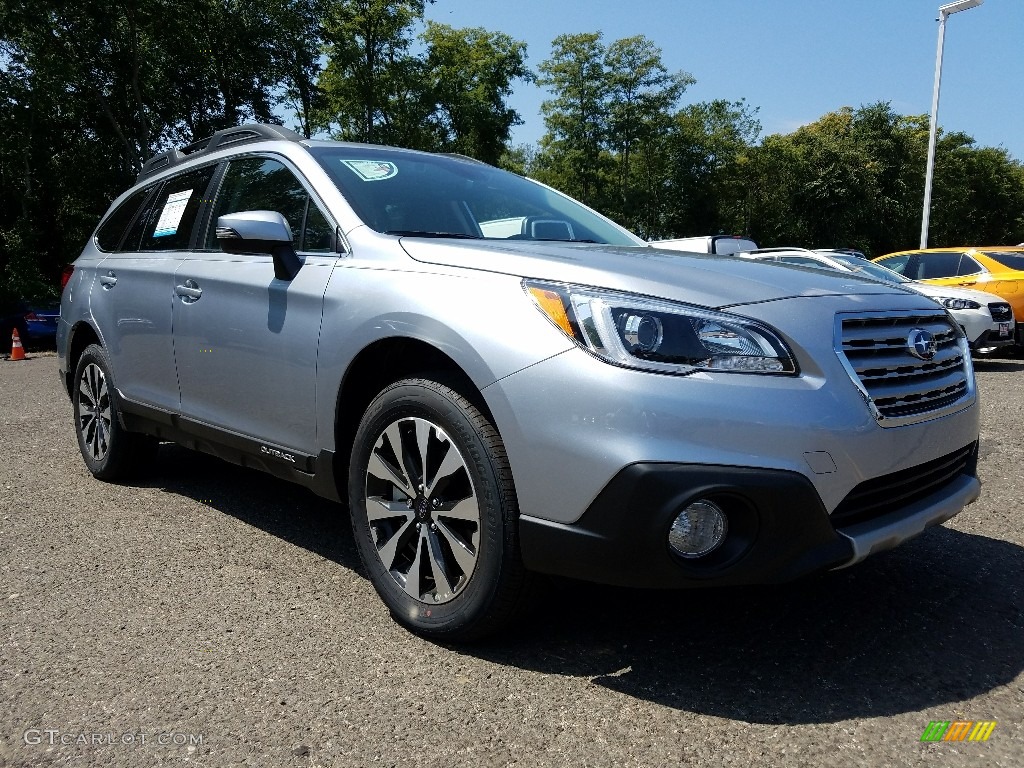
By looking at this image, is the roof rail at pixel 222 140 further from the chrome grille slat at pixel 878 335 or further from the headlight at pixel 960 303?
the headlight at pixel 960 303

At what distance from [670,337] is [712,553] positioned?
585mm

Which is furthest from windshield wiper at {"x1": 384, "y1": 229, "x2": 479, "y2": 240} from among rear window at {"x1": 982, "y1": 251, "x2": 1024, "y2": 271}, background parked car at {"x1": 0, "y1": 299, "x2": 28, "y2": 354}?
background parked car at {"x1": 0, "y1": 299, "x2": 28, "y2": 354}

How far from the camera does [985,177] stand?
58.4m

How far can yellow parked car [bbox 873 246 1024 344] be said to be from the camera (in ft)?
36.8

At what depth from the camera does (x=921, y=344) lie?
2.46 m

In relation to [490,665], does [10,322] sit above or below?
below

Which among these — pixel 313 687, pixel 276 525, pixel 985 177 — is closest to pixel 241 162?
pixel 276 525

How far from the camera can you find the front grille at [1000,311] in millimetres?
10070

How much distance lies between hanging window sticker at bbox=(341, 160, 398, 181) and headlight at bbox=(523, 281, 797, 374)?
1.44 m

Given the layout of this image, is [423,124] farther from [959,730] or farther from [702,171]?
[959,730]

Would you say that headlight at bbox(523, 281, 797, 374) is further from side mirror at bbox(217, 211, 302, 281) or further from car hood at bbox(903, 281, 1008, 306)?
car hood at bbox(903, 281, 1008, 306)

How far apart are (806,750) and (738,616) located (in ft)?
2.61

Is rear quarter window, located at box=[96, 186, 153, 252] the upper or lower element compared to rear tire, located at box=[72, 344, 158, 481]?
upper

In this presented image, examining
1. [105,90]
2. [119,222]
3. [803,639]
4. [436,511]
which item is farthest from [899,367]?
[105,90]
